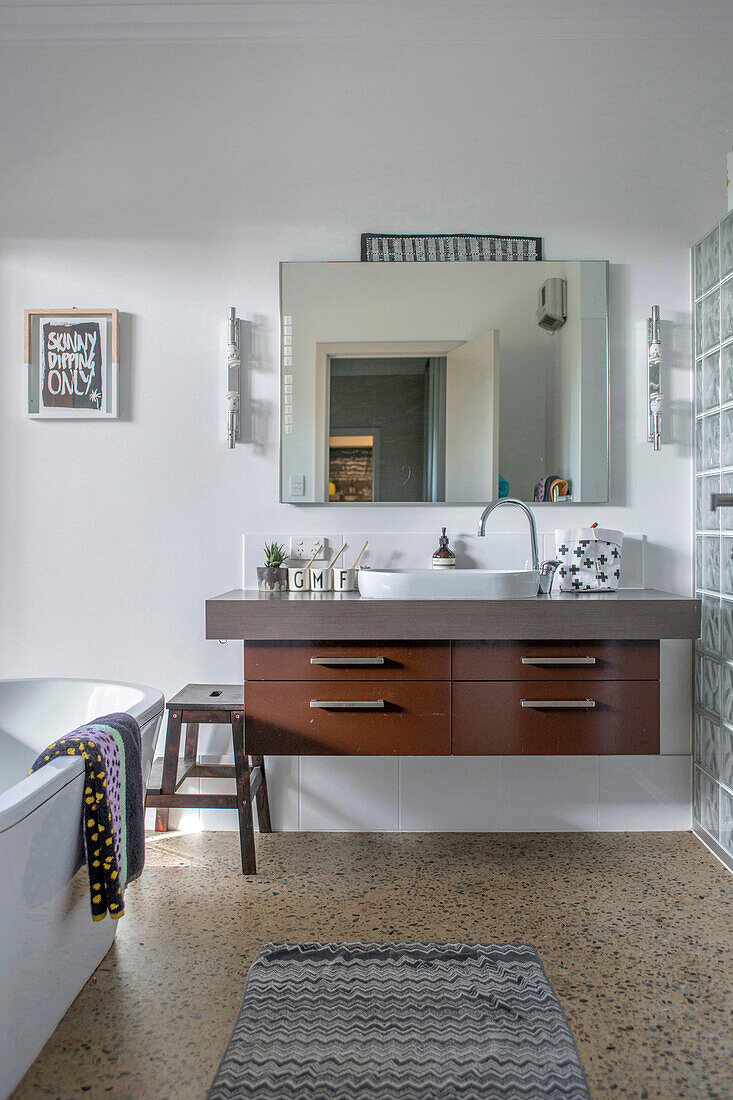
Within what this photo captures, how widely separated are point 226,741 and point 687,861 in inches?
60.2

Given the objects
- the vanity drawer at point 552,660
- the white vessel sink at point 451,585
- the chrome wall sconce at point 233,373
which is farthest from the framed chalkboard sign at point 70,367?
the vanity drawer at point 552,660

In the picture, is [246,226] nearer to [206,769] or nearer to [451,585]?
[451,585]

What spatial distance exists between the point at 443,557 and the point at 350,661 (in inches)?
24.0

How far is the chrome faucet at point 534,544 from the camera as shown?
225cm

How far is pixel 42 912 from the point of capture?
1325 mm

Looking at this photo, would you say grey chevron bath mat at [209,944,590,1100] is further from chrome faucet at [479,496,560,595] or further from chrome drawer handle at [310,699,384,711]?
chrome faucet at [479,496,560,595]

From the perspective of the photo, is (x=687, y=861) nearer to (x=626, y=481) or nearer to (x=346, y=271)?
(x=626, y=481)

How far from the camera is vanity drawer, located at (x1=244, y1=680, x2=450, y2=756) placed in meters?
2.03

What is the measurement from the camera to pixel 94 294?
2.58 m

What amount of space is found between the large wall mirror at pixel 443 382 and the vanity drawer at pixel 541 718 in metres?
0.74

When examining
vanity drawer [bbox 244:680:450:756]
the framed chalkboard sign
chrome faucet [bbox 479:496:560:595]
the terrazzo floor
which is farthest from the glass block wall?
the framed chalkboard sign

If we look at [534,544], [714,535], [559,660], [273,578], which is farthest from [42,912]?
[714,535]

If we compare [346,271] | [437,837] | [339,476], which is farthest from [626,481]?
[437,837]

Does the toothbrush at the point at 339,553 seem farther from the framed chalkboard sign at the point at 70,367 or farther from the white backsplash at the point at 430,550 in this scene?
the framed chalkboard sign at the point at 70,367
